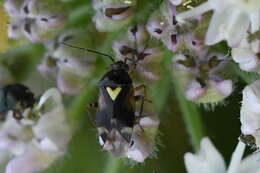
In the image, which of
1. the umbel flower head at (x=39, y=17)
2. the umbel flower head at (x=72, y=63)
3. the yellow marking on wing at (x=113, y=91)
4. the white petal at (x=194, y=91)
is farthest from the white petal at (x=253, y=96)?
the umbel flower head at (x=39, y=17)

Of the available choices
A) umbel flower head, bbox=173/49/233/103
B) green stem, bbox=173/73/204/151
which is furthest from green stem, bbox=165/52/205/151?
umbel flower head, bbox=173/49/233/103

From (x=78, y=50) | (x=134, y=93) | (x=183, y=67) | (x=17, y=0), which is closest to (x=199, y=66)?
(x=183, y=67)

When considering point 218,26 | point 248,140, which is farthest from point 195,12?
point 248,140

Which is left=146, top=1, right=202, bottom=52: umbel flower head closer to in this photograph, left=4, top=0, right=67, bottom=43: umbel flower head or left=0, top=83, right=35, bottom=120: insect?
left=4, top=0, right=67, bottom=43: umbel flower head

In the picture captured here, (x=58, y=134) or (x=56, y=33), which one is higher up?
(x=56, y=33)

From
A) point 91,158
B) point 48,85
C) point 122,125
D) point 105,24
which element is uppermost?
point 105,24

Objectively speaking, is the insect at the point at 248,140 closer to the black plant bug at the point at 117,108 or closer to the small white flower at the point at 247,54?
the small white flower at the point at 247,54

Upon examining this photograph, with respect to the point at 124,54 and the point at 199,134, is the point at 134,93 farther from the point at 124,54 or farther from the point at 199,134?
the point at 199,134
